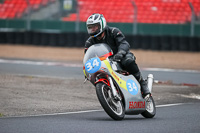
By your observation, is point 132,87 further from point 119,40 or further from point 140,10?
point 140,10

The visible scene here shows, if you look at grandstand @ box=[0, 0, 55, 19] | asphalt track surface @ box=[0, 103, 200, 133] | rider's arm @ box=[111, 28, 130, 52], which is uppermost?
rider's arm @ box=[111, 28, 130, 52]

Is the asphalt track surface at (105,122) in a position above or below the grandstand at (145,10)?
above

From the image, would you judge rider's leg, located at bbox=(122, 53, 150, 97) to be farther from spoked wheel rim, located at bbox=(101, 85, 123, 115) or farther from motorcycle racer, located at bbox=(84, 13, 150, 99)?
spoked wheel rim, located at bbox=(101, 85, 123, 115)

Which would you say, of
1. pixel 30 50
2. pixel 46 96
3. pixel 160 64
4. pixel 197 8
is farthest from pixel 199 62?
pixel 46 96

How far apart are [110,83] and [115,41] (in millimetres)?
856

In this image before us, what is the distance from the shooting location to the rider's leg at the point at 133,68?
750cm

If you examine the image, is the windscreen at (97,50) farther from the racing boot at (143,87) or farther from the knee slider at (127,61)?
the racing boot at (143,87)

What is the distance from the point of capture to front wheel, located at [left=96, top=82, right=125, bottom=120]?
6.98 metres

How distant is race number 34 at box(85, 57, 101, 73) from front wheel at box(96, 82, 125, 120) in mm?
218

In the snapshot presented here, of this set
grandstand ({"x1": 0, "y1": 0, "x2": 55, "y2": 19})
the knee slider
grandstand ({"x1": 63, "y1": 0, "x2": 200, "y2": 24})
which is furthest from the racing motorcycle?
grandstand ({"x1": 0, "y1": 0, "x2": 55, "y2": 19})

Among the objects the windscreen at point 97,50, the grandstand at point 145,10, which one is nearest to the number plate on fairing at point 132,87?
the windscreen at point 97,50

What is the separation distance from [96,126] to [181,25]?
1806cm

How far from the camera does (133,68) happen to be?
25.2ft

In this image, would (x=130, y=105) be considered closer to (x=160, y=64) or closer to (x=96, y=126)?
(x=96, y=126)
